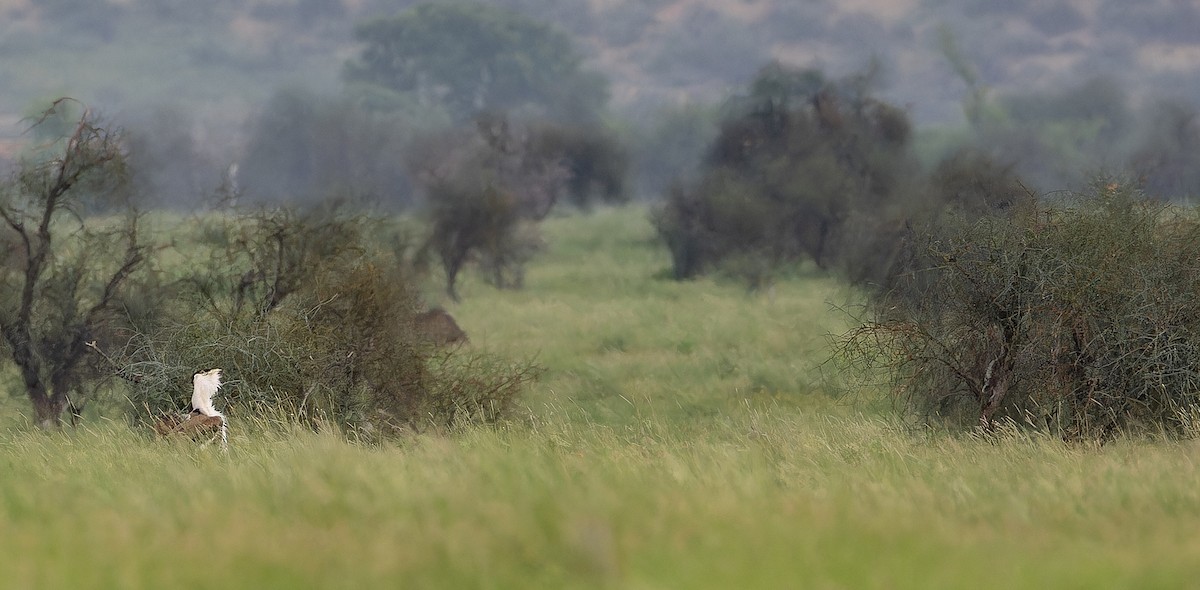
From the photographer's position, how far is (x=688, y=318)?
105ft

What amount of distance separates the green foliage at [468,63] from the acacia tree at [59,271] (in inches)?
5084

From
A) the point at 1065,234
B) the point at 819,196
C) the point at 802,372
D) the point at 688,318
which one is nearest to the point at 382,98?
the point at 819,196

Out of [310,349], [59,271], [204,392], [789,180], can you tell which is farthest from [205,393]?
[789,180]

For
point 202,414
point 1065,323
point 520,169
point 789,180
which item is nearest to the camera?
point 202,414

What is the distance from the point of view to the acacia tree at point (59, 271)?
49.6ft

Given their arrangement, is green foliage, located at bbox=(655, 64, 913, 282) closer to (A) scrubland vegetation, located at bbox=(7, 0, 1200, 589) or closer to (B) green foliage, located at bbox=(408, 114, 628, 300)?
(B) green foliage, located at bbox=(408, 114, 628, 300)

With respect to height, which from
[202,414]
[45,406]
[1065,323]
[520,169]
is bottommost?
[520,169]

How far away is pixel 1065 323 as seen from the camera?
1204 centimetres

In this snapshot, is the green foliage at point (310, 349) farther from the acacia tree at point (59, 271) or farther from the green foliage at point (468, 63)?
the green foliage at point (468, 63)

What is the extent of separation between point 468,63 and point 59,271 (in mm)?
135895

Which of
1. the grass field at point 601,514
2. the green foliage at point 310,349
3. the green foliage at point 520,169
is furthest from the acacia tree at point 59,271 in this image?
the green foliage at point 520,169

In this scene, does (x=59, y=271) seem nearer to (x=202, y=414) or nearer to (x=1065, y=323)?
(x=202, y=414)

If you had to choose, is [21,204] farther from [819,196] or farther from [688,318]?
[819,196]

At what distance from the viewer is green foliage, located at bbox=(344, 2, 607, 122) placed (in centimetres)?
14662
